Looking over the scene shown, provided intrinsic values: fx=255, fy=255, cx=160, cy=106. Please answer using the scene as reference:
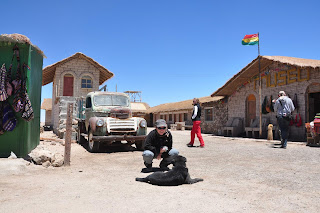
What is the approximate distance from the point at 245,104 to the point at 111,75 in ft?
33.7

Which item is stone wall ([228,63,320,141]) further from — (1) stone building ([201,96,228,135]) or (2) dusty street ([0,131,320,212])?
(2) dusty street ([0,131,320,212])

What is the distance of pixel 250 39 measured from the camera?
14.2 meters

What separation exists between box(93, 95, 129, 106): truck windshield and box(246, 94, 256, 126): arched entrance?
29.8 feet

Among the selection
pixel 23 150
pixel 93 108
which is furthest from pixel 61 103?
pixel 23 150

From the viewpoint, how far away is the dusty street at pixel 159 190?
2.93 metres

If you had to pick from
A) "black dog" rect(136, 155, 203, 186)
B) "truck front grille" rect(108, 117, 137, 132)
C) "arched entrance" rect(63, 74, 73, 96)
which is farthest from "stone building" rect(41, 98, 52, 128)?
"black dog" rect(136, 155, 203, 186)

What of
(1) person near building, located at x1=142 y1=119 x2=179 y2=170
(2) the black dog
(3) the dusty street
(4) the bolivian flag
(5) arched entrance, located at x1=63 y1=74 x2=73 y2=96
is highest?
(4) the bolivian flag

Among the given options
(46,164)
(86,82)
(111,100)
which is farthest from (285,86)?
(86,82)

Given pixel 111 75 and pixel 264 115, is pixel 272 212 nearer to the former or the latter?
pixel 264 115

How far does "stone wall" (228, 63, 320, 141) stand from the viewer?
11.8 m

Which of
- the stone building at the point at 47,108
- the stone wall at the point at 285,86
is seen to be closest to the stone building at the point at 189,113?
the stone wall at the point at 285,86

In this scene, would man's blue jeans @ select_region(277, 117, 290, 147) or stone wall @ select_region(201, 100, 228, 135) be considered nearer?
man's blue jeans @ select_region(277, 117, 290, 147)

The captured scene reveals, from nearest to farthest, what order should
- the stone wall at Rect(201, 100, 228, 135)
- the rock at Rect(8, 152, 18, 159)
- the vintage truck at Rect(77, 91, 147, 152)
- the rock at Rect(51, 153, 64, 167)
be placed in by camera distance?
the rock at Rect(8, 152, 18, 159) → the rock at Rect(51, 153, 64, 167) → the vintage truck at Rect(77, 91, 147, 152) → the stone wall at Rect(201, 100, 228, 135)

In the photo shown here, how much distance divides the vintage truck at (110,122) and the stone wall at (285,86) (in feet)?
26.4
